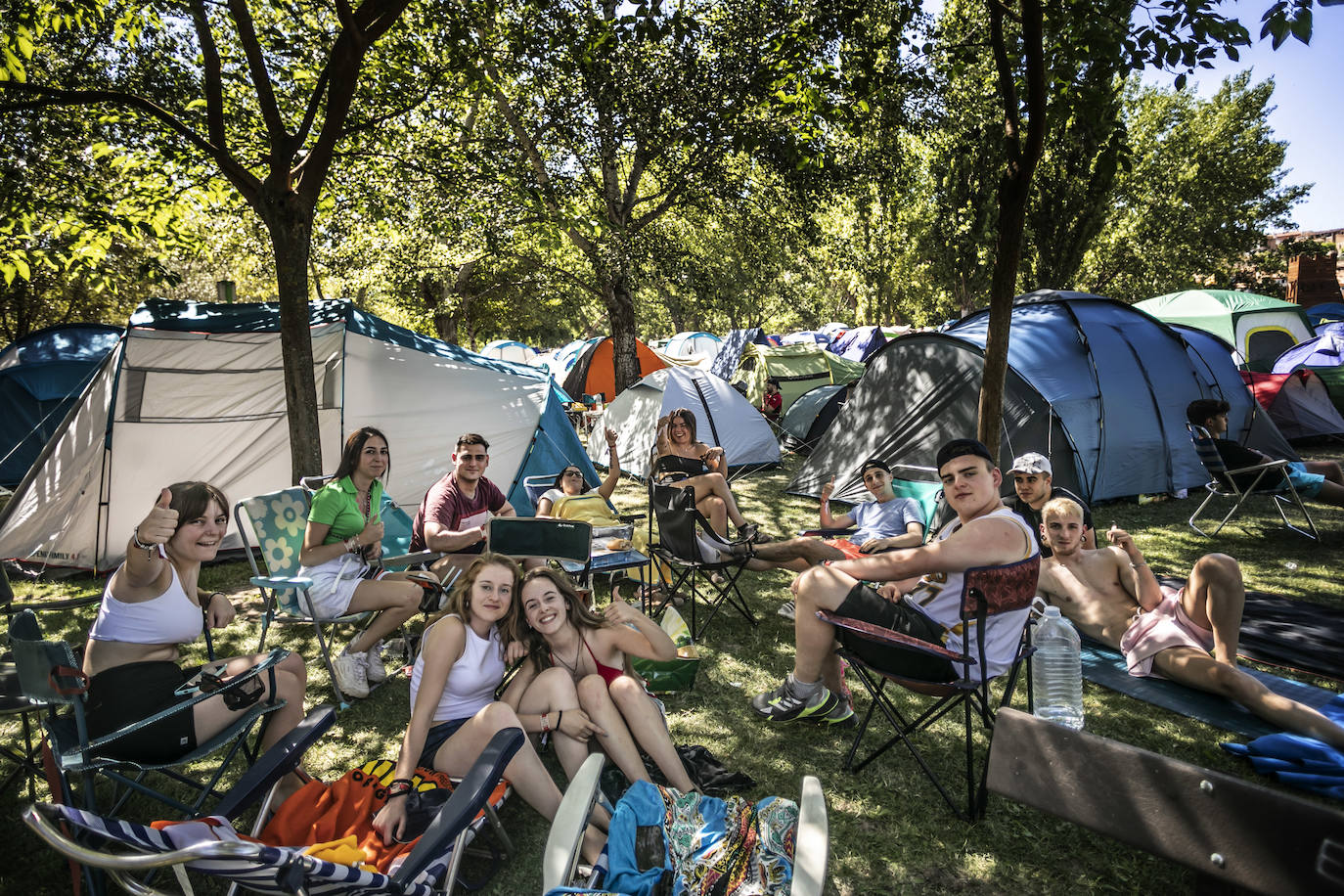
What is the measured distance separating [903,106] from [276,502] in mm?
8088

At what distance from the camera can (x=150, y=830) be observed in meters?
1.65

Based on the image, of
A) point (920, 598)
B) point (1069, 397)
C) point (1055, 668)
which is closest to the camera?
point (920, 598)

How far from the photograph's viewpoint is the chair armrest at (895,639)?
8.89 feet

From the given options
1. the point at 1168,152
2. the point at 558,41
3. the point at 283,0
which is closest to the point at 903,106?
the point at 558,41

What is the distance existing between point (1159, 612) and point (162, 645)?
4600 mm

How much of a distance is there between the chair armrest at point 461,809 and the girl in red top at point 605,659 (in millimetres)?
582

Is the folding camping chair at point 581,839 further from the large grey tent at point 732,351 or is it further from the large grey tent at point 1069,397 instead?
the large grey tent at point 732,351

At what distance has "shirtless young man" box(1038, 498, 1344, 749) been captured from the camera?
3264mm

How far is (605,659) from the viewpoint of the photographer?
9.97 ft

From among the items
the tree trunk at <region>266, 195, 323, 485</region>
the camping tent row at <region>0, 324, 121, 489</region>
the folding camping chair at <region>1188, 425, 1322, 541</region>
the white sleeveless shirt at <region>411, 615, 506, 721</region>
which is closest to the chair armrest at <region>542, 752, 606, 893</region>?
the white sleeveless shirt at <region>411, 615, 506, 721</region>

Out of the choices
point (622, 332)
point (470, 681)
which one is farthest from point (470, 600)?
point (622, 332)

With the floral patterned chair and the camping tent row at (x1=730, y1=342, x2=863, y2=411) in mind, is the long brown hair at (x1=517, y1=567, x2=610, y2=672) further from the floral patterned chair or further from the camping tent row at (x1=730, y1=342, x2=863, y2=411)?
the camping tent row at (x1=730, y1=342, x2=863, y2=411)

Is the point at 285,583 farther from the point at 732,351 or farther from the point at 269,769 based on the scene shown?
the point at 732,351

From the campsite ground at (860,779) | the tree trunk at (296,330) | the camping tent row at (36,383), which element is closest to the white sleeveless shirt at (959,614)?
the campsite ground at (860,779)
